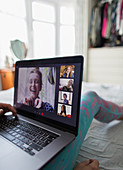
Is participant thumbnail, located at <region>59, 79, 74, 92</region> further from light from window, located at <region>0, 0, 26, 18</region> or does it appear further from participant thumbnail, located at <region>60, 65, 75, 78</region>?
light from window, located at <region>0, 0, 26, 18</region>

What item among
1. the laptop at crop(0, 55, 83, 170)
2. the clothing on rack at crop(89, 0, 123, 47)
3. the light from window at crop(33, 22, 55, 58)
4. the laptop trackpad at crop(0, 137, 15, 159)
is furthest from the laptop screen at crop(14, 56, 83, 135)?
the light from window at crop(33, 22, 55, 58)

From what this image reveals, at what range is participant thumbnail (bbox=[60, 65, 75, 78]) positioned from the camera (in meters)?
0.43

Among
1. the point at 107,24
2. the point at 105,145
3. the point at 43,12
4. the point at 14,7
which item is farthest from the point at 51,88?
the point at 43,12

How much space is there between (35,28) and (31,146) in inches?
127

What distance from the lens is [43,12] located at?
3.25m

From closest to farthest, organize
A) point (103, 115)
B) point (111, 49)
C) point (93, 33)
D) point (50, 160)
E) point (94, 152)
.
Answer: point (50, 160) → point (94, 152) → point (103, 115) → point (111, 49) → point (93, 33)

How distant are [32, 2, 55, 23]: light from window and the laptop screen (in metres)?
2.98

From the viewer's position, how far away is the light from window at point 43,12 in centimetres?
309

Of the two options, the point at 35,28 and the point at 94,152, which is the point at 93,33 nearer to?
the point at 35,28

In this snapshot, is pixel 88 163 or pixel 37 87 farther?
pixel 37 87

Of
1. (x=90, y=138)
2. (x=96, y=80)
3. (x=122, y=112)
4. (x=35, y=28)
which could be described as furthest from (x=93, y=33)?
(x=90, y=138)

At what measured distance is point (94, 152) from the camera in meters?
0.54

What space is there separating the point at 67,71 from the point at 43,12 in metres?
3.35

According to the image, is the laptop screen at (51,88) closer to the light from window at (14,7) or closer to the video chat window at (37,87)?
the video chat window at (37,87)
